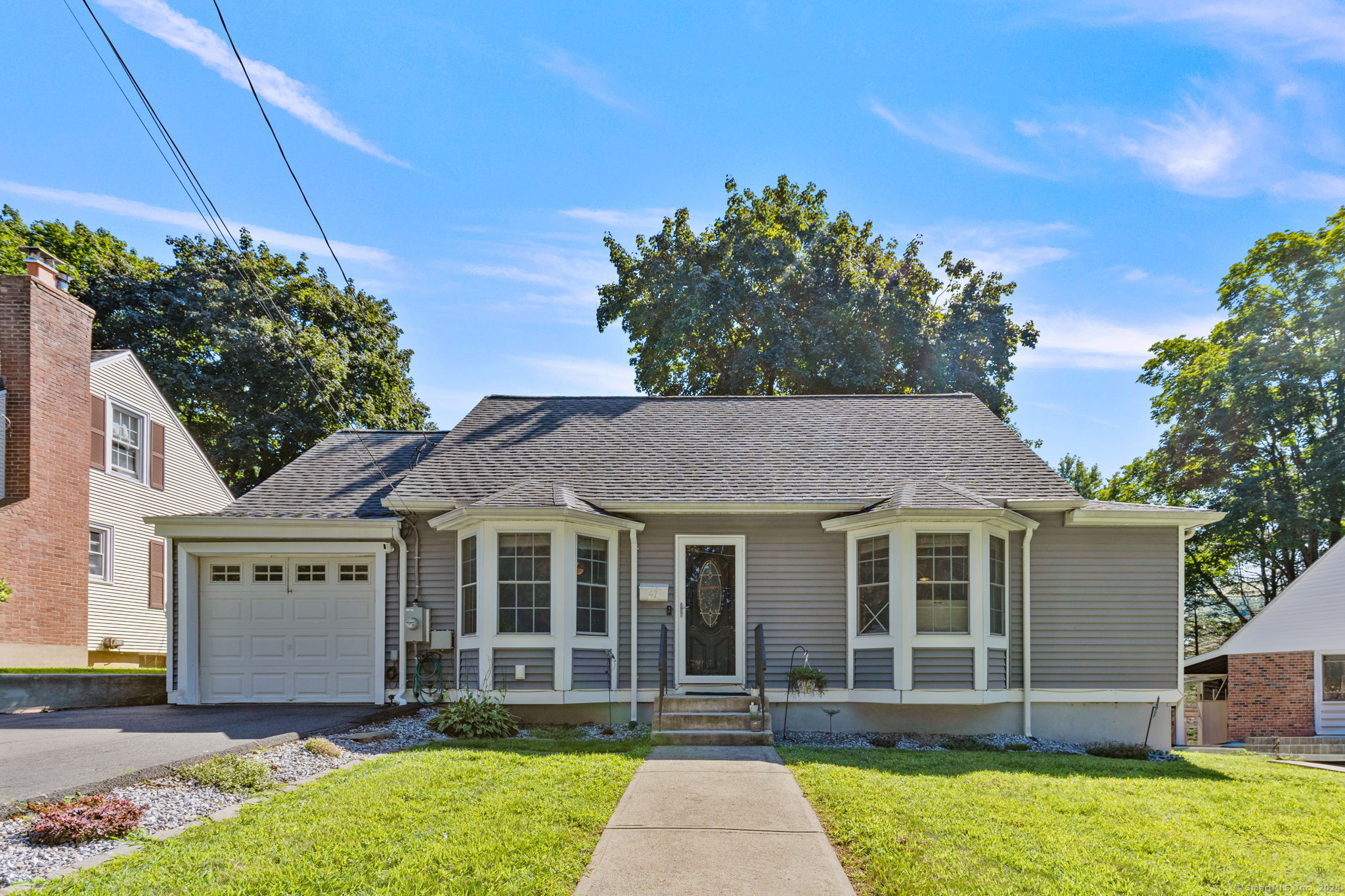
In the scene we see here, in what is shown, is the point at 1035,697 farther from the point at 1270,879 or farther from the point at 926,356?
the point at 926,356

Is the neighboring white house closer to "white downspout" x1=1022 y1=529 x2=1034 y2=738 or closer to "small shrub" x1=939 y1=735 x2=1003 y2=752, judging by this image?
"small shrub" x1=939 y1=735 x2=1003 y2=752

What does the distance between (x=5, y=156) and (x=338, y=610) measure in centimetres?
679

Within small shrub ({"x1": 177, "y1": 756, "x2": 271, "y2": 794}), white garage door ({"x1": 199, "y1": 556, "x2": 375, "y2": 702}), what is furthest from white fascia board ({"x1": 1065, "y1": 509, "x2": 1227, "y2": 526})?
small shrub ({"x1": 177, "y1": 756, "x2": 271, "y2": 794})

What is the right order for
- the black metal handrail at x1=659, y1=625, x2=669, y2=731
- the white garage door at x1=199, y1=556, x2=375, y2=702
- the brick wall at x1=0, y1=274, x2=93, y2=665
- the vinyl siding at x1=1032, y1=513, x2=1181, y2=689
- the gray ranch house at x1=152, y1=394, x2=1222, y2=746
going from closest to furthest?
the black metal handrail at x1=659, y1=625, x2=669, y2=731
the gray ranch house at x1=152, y1=394, x2=1222, y2=746
the vinyl siding at x1=1032, y1=513, x2=1181, y2=689
the white garage door at x1=199, y1=556, x2=375, y2=702
the brick wall at x1=0, y1=274, x2=93, y2=665

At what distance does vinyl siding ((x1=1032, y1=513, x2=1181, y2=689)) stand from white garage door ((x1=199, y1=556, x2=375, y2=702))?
9.02m

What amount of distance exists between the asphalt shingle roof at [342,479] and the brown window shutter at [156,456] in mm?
5825

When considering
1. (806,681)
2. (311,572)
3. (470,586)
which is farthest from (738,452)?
(311,572)

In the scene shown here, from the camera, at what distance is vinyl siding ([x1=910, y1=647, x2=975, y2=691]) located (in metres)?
10.8

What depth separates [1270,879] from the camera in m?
5.02

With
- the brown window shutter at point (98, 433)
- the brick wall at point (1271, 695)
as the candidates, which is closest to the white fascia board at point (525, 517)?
the brown window shutter at point (98, 433)

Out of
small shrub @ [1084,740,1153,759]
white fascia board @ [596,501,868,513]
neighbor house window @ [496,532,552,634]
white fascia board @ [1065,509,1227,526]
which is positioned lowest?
small shrub @ [1084,740,1153,759]

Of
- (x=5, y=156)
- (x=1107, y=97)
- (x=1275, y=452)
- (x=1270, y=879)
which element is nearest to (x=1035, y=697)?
(x=1270, y=879)

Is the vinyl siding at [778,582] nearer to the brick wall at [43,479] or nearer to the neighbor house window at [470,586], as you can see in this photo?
the neighbor house window at [470,586]

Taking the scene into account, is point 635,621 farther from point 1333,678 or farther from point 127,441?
point 1333,678
